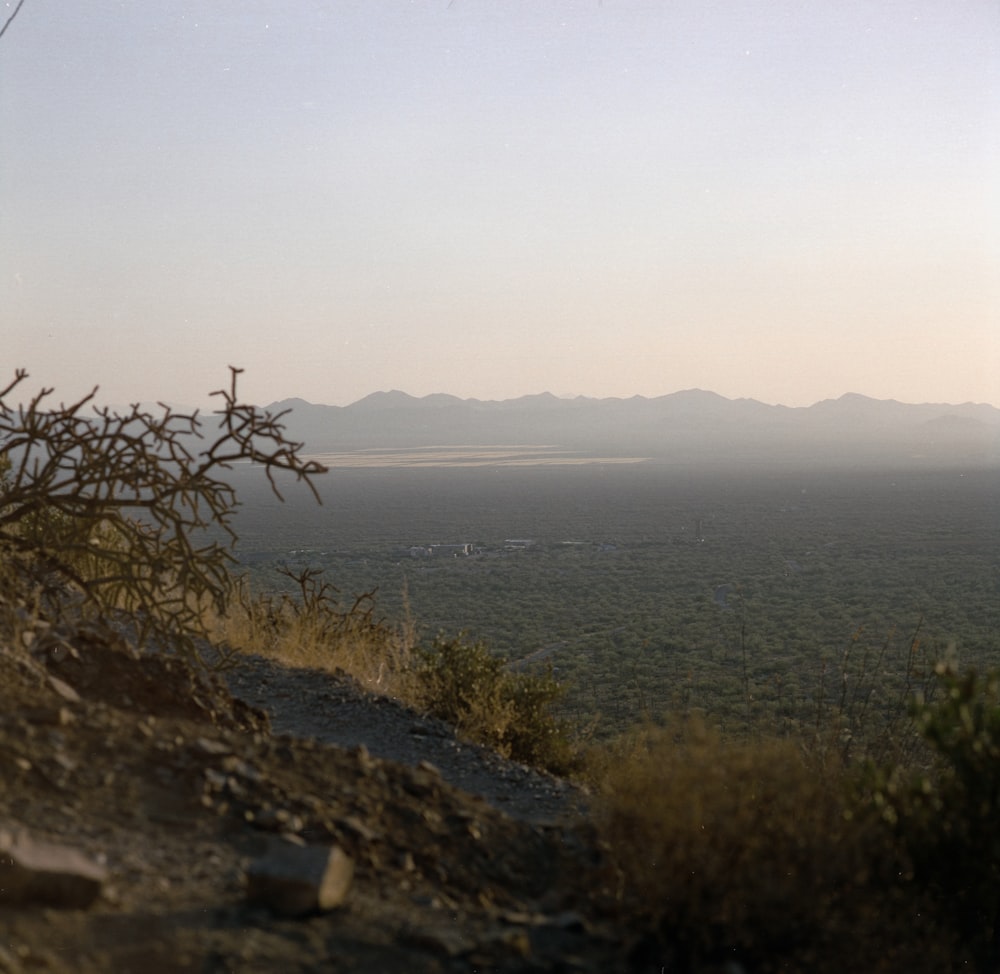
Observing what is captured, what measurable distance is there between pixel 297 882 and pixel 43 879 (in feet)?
2.27

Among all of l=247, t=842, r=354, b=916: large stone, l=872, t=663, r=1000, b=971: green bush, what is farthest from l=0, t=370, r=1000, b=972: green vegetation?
l=247, t=842, r=354, b=916: large stone

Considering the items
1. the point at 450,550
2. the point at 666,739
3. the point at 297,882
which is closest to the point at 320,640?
the point at 666,739

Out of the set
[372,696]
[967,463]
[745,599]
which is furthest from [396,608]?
[967,463]

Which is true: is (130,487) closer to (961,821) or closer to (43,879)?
(43,879)

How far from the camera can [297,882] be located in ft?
9.66

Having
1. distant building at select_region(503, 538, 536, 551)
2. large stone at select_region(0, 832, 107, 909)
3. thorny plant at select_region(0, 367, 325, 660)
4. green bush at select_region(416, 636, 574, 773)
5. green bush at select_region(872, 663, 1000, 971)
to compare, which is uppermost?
thorny plant at select_region(0, 367, 325, 660)

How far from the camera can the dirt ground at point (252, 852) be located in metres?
2.68

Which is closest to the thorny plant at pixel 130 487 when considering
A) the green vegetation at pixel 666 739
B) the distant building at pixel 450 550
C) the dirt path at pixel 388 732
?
the green vegetation at pixel 666 739

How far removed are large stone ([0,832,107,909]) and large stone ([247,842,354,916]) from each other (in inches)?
17.5

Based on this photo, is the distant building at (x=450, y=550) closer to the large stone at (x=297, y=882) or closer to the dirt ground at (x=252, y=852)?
the dirt ground at (x=252, y=852)

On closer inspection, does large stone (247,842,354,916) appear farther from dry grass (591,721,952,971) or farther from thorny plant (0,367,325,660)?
thorny plant (0,367,325,660)

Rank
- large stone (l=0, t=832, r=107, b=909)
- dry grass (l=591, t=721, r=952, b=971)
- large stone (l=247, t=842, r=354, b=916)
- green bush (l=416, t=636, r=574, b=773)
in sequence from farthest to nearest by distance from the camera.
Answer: green bush (l=416, t=636, r=574, b=773) < dry grass (l=591, t=721, r=952, b=971) < large stone (l=247, t=842, r=354, b=916) < large stone (l=0, t=832, r=107, b=909)

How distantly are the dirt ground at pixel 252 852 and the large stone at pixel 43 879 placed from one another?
0.7 inches

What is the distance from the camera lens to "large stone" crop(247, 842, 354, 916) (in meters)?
2.93
